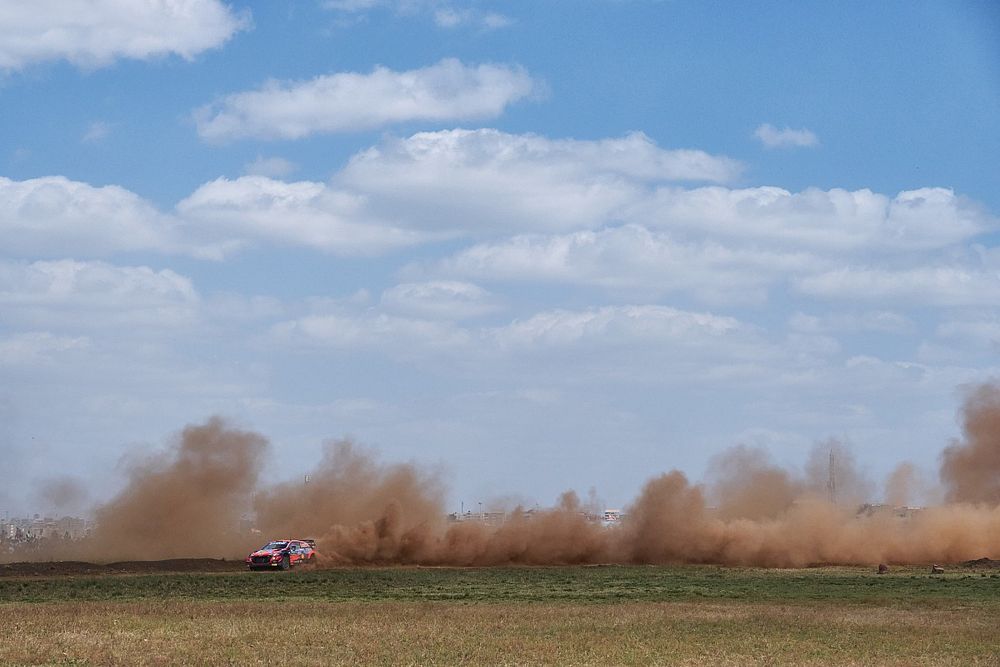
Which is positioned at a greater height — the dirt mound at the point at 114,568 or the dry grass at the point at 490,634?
the dirt mound at the point at 114,568

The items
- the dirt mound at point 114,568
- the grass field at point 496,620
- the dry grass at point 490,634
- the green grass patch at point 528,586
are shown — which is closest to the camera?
the dry grass at point 490,634

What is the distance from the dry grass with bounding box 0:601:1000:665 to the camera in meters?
33.4

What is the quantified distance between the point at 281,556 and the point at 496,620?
112 feet

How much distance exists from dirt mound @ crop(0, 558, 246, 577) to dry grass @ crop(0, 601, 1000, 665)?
21.9 meters

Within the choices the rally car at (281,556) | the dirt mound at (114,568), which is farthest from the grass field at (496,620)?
the rally car at (281,556)

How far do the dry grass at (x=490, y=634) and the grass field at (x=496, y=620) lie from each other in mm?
68

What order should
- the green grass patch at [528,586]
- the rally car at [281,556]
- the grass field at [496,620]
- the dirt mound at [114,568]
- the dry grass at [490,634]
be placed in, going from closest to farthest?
1. the dry grass at [490,634]
2. the grass field at [496,620]
3. the green grass patch at [528,586]
4. the dirt mound at [114,568]
5. the rally car at [281,556]

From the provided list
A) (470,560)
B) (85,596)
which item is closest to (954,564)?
(470,560)

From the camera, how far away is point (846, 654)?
113 feet

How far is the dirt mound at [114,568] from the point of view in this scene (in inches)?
2719

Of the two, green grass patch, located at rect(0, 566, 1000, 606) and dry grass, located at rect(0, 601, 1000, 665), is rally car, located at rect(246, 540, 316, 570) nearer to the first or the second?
green grass patch, located at rect(0, 566, 1000, 606)

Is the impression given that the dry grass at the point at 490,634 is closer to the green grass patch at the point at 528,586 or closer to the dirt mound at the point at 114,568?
the green grass patch at the point at 528,586

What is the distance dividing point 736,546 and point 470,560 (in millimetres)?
17547

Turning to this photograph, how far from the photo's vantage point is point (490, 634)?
38469 millimetres
